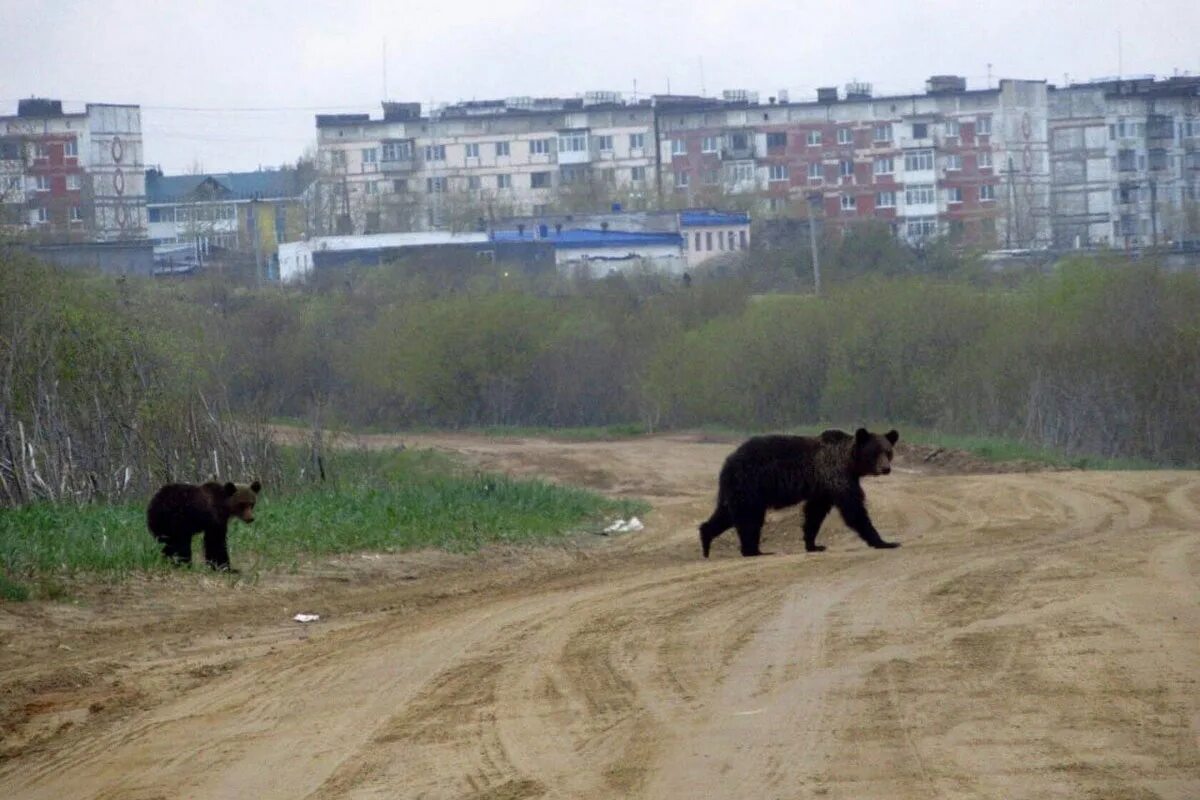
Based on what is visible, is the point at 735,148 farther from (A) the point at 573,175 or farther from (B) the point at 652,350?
(B) the point at 652,350

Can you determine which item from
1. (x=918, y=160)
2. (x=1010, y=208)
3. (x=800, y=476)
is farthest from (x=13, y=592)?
(x=918, y=160)

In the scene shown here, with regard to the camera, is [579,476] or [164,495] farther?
[579,476]

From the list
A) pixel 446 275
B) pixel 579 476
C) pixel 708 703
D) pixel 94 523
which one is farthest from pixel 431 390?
pixel 708 703

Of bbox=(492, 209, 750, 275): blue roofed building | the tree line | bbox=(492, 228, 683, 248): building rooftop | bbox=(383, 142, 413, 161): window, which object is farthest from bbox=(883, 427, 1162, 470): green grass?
bbox=(383, 142, 413, 161): window

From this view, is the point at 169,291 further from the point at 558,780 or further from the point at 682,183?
the point at 682,183

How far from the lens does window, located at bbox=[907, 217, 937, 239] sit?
96.9 metres

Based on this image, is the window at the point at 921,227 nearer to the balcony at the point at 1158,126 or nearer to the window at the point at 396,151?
the balcony at the point at 1158,126

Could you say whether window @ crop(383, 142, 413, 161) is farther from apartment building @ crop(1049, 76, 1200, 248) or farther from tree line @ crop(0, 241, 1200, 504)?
apartment building @ crop(1049, 76, 1200, 248)

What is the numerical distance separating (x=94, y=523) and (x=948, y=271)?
56.0 meters

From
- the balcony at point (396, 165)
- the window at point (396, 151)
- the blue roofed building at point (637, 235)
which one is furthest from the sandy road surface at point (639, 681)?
the window at point (396, 151)

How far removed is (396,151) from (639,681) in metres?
99.2

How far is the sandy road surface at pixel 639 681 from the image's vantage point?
7832 millimetres

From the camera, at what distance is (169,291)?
5062 centimetres

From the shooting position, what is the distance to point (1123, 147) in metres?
104
